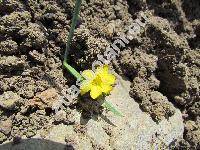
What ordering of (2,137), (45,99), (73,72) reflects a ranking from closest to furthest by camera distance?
1. (2,137)
2. (45,99)
3. (73,72)

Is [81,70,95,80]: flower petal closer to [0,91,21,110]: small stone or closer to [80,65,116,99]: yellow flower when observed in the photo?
[80,65,116,99]: yellow flower

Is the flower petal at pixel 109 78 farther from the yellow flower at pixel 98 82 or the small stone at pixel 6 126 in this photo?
the small stone at pixel 6 126

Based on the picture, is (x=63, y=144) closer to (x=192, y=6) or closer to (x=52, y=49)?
(x=52, y=49)

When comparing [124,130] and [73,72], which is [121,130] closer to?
[124,130]

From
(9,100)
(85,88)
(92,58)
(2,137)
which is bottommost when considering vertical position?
(2,137)

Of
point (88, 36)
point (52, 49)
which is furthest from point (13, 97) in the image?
point (88, 36)

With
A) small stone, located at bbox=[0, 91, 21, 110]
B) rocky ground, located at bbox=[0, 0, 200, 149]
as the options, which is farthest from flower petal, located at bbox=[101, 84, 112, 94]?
small stone, located at bbox=[0, 91, 21, 110]

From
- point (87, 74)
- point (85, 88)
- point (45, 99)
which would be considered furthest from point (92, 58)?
point (45, 99)

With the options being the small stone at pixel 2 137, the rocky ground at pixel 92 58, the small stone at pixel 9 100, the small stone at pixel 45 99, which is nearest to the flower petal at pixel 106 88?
the rocky ground at pixel 92 58
